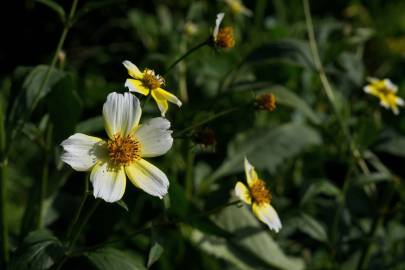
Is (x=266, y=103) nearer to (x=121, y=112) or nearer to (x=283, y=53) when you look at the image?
(x=121, y=112)

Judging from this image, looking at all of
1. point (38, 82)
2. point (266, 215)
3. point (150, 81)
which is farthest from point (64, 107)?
point (266, 215)

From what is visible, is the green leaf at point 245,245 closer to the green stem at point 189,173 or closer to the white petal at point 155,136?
the green stem at point 189,173

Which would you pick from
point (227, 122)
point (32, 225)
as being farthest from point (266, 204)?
point (227, 122)

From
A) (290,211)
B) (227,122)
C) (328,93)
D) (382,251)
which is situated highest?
(328,93)

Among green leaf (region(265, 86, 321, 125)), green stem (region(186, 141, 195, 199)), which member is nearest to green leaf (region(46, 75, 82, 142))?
green stem (region(186, 141, 195, 199))

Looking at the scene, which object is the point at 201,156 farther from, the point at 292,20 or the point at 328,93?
the point at 292,20
